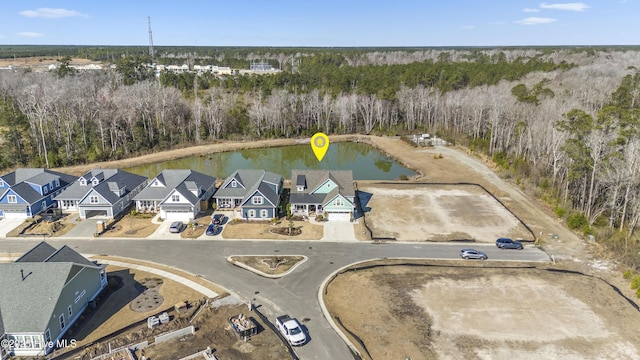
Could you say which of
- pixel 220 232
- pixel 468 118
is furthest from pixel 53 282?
pixel 468 118

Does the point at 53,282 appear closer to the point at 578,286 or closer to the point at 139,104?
the point at 578,286

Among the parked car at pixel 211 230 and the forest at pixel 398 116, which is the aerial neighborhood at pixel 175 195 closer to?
the parked car at pixel 211 230

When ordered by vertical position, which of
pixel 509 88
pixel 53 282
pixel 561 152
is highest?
pixel 509 88

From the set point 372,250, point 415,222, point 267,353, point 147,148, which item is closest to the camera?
point 267,353

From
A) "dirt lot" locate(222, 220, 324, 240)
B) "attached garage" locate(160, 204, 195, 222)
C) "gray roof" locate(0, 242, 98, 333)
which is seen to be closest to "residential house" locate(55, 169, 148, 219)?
"attached garage" locate(160, 204, 195, 222)

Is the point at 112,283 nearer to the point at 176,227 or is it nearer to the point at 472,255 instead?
the point at 176,227

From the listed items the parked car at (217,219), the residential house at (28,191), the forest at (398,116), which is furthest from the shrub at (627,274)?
the residential house at (28,191)

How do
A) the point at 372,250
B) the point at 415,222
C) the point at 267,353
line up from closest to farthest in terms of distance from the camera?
the point at 267,353
the point at 372,250
the point at 415,222
